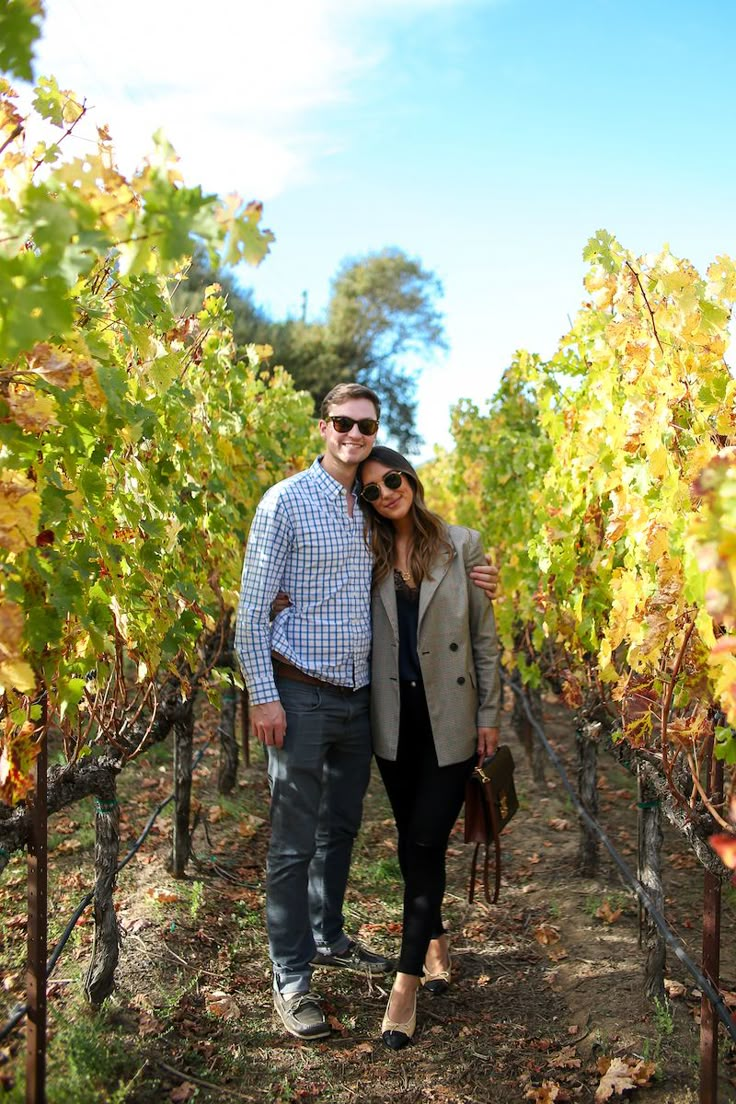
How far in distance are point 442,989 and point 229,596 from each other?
1826mm

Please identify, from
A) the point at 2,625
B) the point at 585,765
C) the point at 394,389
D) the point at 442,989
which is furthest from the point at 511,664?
the point at 394,389

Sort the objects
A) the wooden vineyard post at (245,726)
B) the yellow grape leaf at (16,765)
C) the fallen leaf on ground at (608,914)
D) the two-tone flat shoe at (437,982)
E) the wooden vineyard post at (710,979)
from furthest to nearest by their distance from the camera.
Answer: the wooden vineyard post at (245,726) → the fallen leaf on ground at (608,914) → the two-tone flat shoe at (437,982) → the wooden vineyard post at (710,979) → the yellow grape leaf at (16,765)

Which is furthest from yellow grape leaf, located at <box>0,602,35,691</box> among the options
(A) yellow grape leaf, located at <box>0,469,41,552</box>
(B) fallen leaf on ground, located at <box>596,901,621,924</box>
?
(B) fallen leaf on ground, located at <box>596,901,621,924</box>

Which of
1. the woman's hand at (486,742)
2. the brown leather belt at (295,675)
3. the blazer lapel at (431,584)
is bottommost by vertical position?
the woman's hand at (486,742)

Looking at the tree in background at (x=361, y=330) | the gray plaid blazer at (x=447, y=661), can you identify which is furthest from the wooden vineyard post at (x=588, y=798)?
the tree in background at (x=361, y=330)

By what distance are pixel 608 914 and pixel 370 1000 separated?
1.24 m

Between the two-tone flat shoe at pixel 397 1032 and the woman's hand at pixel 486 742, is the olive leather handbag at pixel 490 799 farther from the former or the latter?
the two-tone flat shoe at pixel 397 1032

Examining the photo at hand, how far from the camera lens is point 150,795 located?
5.62m

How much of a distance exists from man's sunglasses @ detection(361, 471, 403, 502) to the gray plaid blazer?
0.26 meters

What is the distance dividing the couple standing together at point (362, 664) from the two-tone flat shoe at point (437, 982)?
0.22 m

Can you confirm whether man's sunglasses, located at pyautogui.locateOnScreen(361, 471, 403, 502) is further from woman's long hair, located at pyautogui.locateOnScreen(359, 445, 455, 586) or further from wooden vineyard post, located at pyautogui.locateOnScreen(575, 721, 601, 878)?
wooden vineyard post, located at pyautogui.locateOnScreen(575, 721, 601, 878)

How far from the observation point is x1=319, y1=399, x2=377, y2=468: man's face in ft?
9.89

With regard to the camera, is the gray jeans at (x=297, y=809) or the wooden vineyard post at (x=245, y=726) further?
the wooden vineyard post at (x=245, y=726)

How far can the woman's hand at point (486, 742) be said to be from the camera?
3.01 meters
